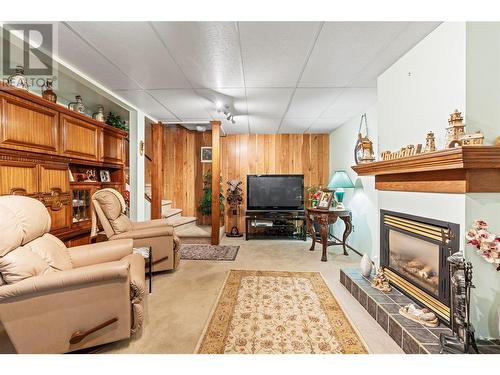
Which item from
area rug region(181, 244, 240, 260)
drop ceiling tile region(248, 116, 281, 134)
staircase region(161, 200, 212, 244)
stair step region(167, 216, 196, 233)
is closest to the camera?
area rug region(181, 244, 240, 260)

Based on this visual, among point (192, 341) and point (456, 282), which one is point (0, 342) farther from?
point (456, 282)

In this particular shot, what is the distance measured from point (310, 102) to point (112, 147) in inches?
114

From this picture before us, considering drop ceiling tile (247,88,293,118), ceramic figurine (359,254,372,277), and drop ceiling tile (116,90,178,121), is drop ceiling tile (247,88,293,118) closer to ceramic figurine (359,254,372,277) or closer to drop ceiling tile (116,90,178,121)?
drop ceiling tile (116,90,178,121)

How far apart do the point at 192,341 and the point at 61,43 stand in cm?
262

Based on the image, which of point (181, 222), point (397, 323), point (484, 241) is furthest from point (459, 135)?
point (181, 222)

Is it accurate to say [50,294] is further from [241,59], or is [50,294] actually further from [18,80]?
[241,59]

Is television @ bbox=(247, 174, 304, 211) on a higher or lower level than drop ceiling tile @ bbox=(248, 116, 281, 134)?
lower

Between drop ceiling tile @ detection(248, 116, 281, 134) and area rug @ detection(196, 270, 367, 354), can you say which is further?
drop ceiling tile @ detection(248, 116, 281, 134)

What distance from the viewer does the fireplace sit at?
1.51 metres

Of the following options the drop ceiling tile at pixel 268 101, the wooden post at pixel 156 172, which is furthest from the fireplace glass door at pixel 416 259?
the wooden post at pixel 156 172

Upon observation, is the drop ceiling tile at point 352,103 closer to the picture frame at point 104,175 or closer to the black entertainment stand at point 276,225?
the black entertainment stand at point 276,225

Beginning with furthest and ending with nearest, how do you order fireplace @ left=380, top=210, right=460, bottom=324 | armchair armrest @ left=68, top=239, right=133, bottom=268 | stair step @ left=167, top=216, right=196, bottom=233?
stair step @ left=167, top=216, right=196, bottom=233 → armchair armrest @ left=68, top=239, right=133, bottom=268 → fireplace @ left=380, top=210, right=460, bottom=324

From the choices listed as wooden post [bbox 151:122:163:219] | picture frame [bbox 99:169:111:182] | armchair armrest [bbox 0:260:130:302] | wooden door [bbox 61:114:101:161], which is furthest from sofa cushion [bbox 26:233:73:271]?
wooden post [bbox 151:122:163:219]

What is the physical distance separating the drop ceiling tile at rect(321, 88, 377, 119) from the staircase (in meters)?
3.11
